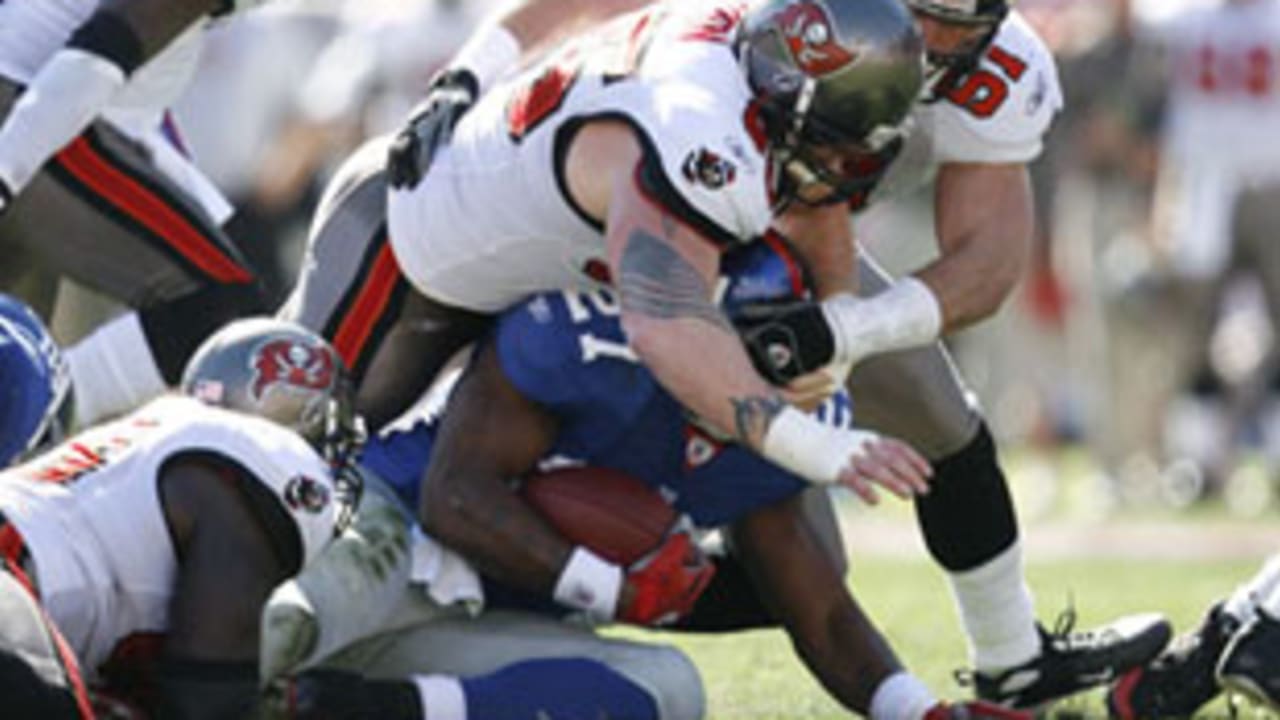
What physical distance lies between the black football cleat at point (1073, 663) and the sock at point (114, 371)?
6.03 ft

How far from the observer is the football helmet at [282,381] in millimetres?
4406

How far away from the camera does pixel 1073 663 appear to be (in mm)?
5270

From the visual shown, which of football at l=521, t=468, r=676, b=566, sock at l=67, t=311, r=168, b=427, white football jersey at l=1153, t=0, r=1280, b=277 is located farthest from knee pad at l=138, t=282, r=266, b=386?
white football jersey at l=1153, t=0, r=1280, b=277

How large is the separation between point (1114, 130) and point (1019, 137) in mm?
6129

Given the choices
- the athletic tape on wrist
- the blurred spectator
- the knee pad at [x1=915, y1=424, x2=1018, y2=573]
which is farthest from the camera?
the blurred spectator

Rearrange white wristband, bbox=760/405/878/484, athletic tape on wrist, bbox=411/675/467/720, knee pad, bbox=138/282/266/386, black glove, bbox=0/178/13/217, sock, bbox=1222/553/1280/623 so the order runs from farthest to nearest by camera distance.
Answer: knee pad, bbox=138/282/266/386
black glove, bbox=0/178/13/217
sock, bbox=1222/553/1280/623
athletic tape on wrist, bbox=411/675/467/720
white wristband, bbox=760/405/878/484

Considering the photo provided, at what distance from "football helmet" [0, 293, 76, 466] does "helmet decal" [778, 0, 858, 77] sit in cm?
128

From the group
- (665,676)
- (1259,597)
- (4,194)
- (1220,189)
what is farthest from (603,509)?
(1220,189)

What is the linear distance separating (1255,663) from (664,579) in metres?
0.98

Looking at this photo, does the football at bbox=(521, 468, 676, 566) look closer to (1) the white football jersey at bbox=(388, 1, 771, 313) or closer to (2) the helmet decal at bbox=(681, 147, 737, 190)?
(1) the white football jersey at bbox=(388, 1, 771, 313)

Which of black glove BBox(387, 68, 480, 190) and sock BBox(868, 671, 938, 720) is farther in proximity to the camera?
black glove BBox(387, 68, 480, 190)

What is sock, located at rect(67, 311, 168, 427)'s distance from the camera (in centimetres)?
603

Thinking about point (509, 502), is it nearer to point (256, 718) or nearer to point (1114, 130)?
point (256, 718)

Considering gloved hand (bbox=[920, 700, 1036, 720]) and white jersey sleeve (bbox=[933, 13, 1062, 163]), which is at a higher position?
white jersey sleeve (bbox=[933, 13, 1062, 163])
